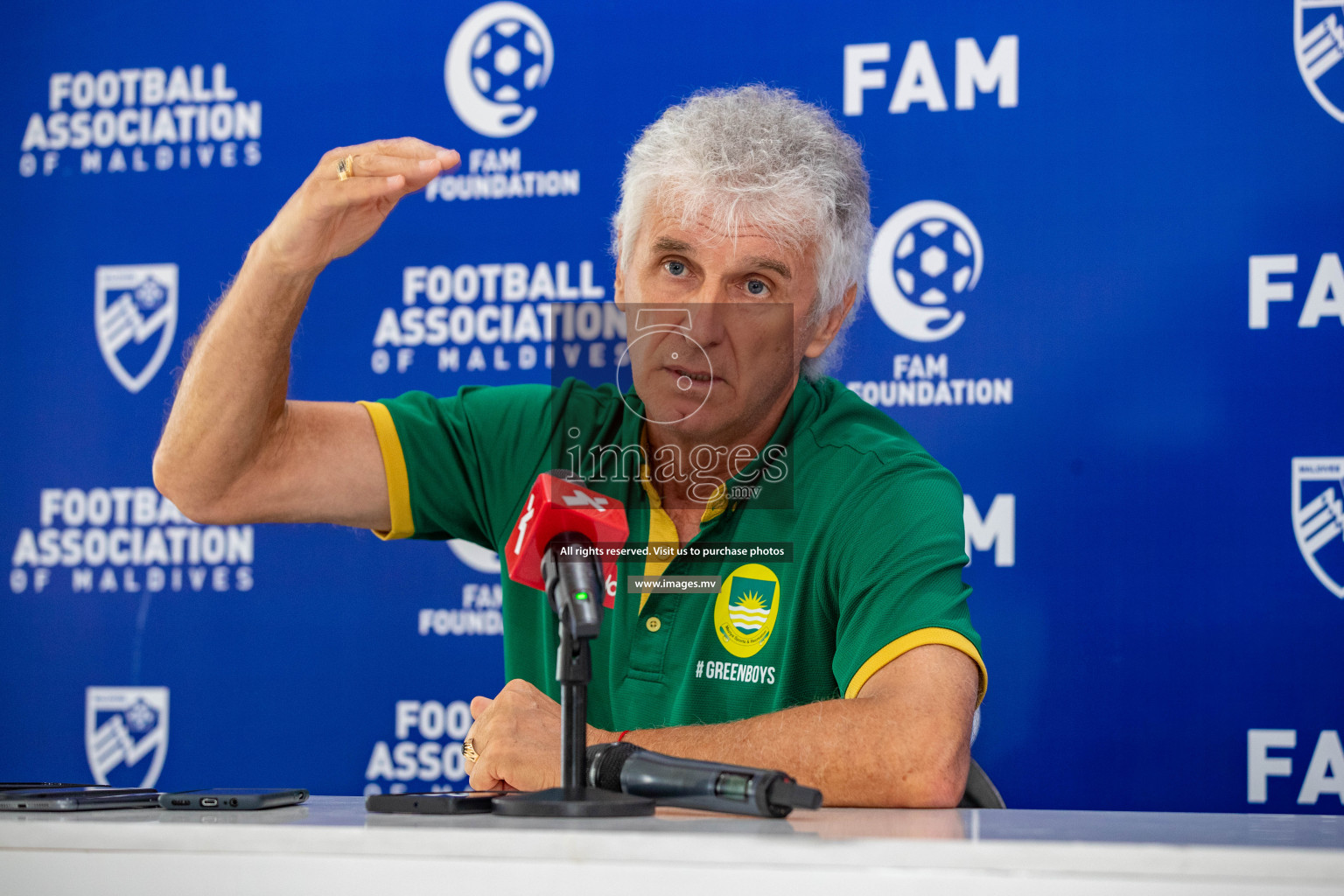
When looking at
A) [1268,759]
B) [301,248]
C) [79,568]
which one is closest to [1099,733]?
[1268,759]

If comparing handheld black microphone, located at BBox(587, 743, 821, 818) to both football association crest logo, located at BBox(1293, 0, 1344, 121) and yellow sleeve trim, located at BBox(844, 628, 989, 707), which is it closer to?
yellow sleeve trim, located at BBox(844, 628, 989, 707)

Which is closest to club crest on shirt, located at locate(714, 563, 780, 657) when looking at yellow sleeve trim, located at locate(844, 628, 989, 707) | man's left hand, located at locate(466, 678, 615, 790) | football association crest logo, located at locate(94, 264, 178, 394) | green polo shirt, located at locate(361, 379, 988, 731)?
green polo shirt, located at locate(361, 379, 988, 731)

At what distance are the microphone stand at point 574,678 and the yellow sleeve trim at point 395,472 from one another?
0.78m

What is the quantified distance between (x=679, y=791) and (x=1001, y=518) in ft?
4.44

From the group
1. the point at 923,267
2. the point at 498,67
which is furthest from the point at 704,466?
the point at 498,67

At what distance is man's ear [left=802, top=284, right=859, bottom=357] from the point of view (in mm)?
1509

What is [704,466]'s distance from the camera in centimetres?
133

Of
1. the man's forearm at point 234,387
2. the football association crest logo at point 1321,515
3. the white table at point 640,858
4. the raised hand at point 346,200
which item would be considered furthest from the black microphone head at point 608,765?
the football association crest logo at point 1321,515

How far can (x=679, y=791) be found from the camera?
0.75 meters

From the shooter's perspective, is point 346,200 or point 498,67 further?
point 498,67

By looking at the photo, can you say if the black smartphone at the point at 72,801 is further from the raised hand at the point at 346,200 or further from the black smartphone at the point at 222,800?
the raised hand at the point at 346,200

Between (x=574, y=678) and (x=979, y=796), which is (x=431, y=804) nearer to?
(x=574, y=678)

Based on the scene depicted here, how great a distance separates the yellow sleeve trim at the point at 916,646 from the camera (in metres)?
1.11

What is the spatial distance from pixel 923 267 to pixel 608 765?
145 cm
